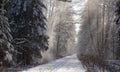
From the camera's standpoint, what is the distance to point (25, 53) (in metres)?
20.2

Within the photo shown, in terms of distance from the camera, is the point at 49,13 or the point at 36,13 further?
the point at 49,13

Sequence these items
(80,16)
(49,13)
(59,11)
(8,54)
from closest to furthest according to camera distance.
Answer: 1. (8,54)
2. (49,13)
3. (59,11)
4. (80,16)

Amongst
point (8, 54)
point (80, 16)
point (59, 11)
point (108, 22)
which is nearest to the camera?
point (8, 54)

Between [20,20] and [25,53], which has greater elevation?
[20,20]

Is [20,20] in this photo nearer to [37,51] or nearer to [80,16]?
[37,51]

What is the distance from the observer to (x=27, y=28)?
20609 mm

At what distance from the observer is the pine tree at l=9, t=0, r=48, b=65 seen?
20.2 meters

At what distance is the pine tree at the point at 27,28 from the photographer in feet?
66.4

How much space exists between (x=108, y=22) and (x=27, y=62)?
750 inches

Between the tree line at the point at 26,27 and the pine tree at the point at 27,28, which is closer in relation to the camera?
the tree line at the point at 26,27

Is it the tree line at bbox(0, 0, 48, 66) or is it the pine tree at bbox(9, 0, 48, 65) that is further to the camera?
the pine tree at bbox(9, 0, 48, 65)

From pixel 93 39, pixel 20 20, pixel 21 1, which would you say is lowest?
pixel 93 39

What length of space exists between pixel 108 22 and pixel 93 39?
11.8 metres

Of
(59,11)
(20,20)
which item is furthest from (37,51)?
(59,11)
